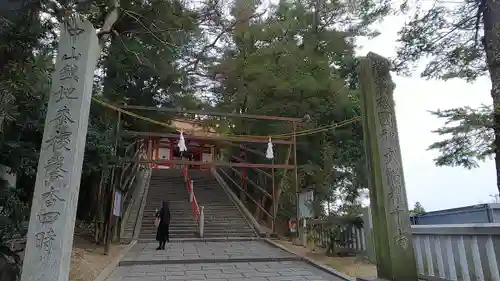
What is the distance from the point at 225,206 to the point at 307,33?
9.19m

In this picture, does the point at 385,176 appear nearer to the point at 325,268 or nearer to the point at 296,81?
the point at 325,268

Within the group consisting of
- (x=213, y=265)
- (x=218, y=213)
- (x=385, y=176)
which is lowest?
(x=213, y=265)

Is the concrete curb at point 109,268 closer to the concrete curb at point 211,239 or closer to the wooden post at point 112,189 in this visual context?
the wooden post at point 112,189

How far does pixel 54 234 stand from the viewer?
14.5 feet

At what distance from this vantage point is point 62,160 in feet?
15.4

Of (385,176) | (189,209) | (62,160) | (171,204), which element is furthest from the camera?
(171,204)

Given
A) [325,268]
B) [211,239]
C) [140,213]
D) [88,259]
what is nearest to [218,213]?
[211,239]

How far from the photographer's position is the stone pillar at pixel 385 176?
4898mm

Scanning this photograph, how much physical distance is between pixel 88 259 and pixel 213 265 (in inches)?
122

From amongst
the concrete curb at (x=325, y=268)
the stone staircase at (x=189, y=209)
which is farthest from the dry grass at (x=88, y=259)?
the concrete curb at (x=325, y=268)

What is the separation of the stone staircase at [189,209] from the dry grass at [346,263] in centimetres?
475

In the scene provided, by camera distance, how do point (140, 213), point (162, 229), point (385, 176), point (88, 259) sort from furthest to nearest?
point (140, 213)
point (162, 229)
point (88, 259)
point (385, 176)

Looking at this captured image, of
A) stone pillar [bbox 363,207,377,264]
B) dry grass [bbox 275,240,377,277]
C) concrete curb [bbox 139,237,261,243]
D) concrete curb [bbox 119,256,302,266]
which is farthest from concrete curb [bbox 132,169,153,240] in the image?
stone pillar [bbox 363,207,377,264]

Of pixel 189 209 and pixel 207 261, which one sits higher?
pixel 189 209
